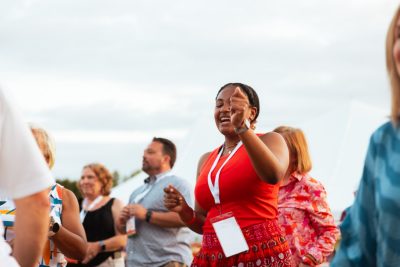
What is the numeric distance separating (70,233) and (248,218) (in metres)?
0.98

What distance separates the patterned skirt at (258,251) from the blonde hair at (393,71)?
6.07ft

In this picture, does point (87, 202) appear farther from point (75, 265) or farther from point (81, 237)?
point (81, 237)

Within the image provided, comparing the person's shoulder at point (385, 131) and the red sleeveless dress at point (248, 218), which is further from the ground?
the person's shoulder at point (385, 131)

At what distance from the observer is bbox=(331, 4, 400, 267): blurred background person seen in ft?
7.29

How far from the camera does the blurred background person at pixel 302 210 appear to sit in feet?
17.4

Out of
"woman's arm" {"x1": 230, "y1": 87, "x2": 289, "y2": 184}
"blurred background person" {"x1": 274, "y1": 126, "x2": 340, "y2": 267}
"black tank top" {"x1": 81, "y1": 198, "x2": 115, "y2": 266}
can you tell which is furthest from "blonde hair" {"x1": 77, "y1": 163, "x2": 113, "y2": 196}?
"woman's arm" {"x1": 230, "y1": 87, "x2": 289, "y2": 184}

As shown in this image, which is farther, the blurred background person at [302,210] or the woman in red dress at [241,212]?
the blurred background person at [302,210]

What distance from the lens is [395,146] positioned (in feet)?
7.38

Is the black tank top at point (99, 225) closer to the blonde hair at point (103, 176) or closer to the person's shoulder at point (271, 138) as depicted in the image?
the blonde hair at point (103, 176)

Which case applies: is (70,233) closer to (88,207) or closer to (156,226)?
(156,226)

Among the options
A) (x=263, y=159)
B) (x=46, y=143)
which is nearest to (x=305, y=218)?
(x=263, y=159)

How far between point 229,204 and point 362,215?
1.74 metres

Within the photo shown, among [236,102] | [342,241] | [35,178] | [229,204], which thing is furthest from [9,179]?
[229,204]

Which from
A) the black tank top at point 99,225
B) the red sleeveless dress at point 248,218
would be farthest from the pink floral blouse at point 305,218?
the black tank top at point 99,225
